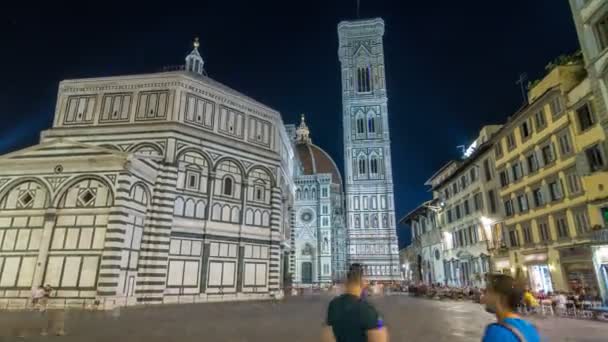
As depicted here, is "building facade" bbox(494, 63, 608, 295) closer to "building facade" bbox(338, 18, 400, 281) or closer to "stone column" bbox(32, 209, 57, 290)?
"stone column" bbox(32, 209, 57, 290)

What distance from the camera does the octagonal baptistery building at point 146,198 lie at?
57.0 feet

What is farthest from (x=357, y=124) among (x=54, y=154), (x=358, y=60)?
(x=54, y=154)

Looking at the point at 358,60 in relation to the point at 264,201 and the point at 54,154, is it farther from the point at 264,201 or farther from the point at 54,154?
the point at 54,154

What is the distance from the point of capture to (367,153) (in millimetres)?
59438

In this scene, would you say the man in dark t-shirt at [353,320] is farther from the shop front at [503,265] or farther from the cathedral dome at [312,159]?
the cathedral dome at [312,159]

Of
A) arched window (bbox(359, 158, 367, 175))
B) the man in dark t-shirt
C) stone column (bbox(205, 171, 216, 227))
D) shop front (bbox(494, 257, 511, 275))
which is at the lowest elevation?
the man in dark t-shirt

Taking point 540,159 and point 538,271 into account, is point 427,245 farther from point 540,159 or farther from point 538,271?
point 540,159

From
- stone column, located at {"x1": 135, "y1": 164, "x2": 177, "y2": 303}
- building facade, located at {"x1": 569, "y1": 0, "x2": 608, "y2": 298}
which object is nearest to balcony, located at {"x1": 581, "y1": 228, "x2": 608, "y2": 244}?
building facade, located at {"x1": 569, "y1": 0, "x2": 608, "y2": 298}

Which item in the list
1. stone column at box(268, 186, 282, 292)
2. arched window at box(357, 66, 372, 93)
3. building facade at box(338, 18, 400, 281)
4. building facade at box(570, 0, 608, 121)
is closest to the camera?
building facade at box(570, 0, 608, 121)

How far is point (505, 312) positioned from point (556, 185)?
20.7 metres

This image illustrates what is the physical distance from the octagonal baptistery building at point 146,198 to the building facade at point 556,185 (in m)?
16.0

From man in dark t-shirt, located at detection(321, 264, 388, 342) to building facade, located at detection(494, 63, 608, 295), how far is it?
1334cm

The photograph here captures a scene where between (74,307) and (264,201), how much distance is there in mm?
12820

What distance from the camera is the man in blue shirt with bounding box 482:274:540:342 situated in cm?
211
